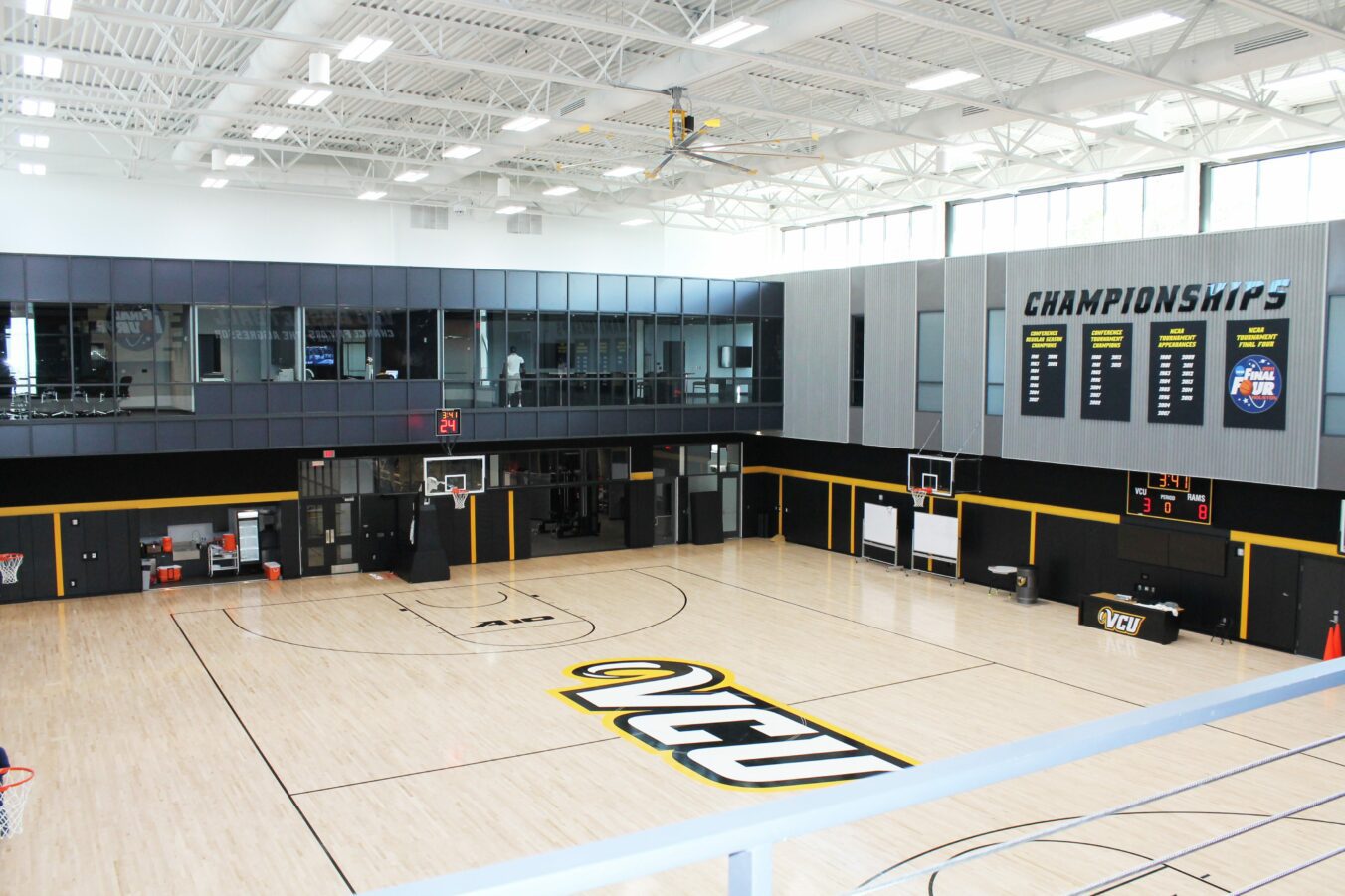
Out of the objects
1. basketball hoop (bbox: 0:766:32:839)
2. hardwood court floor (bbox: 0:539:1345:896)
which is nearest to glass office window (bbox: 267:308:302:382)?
hardwood court floor (bbox: 0:539:1345:896)

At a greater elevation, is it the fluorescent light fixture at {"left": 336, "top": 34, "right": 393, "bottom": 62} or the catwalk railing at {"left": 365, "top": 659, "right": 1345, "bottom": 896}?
the fluorescent light fixture at {"left": 336, "top": 34, "right": 393, "bottom": 62}

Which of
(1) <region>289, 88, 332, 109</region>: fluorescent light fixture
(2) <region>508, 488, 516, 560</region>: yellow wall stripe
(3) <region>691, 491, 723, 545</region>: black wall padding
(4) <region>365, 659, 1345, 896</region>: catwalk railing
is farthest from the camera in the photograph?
(3) <region>691, 491, 723, 545</region>: black wall padding

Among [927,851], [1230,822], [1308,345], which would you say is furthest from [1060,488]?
[927,851]

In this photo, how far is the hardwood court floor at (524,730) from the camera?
12.3 m

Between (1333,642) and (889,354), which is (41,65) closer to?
(889,354)

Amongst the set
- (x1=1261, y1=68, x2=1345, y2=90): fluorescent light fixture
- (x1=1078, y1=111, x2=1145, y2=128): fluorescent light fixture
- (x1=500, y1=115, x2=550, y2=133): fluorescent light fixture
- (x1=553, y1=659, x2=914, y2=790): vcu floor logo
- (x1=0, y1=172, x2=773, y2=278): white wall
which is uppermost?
(x1=1261, y1=68, x2=1345, y2=90): fluorescent light fixture

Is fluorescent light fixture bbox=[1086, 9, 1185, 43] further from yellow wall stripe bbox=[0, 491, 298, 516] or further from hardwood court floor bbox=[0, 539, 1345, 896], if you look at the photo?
yellow wall stripe bbox=[0, 491, 298, 516]

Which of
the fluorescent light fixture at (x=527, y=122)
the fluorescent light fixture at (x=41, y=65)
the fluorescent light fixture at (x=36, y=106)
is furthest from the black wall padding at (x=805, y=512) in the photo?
the fluorescent light fixture at (x=41, y=65)

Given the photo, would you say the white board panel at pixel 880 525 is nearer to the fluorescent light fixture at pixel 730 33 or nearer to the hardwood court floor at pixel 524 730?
the hardwood court floor at pixel 524 730

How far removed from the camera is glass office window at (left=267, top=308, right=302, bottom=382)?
87.9 ft

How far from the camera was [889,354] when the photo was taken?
29562 mm

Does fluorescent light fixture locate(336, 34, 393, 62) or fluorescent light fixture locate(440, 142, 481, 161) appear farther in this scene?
fluorescent light fixture locate(440, 142, 481, 161)

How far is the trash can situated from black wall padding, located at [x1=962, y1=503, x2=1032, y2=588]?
31.2 inches

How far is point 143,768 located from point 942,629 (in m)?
15.8
